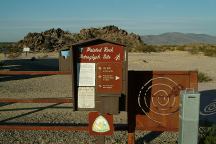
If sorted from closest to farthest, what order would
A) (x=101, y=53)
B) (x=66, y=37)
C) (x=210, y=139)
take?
(x=101, y=53) → (x=210, y=139) → (x=66, y=37)

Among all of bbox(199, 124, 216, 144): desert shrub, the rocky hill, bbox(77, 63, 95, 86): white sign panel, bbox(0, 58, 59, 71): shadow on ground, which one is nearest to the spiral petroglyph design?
bbox(199, 124, 216, 144): desert shrub

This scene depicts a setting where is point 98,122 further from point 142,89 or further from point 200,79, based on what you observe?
point 200,79

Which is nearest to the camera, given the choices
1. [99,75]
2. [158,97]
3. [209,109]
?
[99,75]

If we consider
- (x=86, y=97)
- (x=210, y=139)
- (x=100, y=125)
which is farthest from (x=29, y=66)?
(x=210, y=139)

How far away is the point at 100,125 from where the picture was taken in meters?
6.75

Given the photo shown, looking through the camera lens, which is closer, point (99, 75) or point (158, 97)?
point (99, 75)

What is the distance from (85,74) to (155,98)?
1.22m

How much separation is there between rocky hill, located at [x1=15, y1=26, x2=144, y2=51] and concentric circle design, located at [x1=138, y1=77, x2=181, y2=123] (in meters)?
80.9

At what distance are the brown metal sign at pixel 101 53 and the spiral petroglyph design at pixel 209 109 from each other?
4971mm

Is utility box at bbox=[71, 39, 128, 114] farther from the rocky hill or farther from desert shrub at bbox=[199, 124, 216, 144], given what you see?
the rocky hill

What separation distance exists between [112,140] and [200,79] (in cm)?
1314

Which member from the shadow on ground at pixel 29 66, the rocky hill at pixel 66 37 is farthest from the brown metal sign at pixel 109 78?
the rocky hill at pixel 66 37

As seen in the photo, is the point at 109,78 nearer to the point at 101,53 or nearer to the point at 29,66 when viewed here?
the point at 101,53

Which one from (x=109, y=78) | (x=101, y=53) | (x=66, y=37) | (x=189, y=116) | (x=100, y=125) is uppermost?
(x=66, y=37)
